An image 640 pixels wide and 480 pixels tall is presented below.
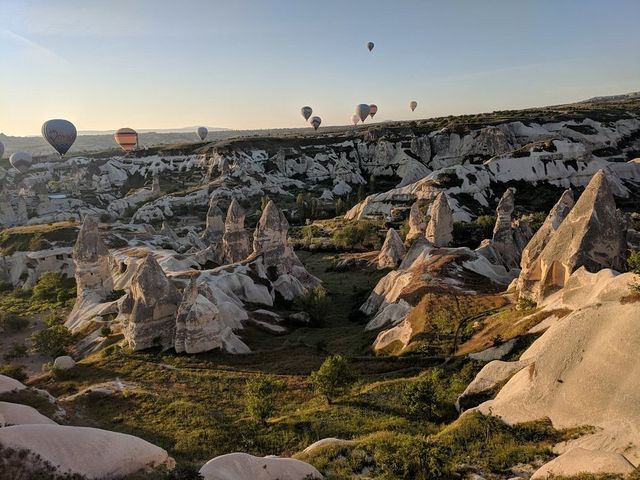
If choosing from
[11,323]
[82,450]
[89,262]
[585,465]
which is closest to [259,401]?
[82,450]

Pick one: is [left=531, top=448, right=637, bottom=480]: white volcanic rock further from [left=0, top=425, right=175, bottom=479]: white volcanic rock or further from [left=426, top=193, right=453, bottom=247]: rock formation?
[left=426, top=193, right=453, bottom=247]: rock formation

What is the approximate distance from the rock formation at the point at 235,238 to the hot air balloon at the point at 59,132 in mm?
78272

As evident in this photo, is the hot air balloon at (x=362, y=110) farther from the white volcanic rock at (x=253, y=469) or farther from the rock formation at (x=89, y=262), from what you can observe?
the white volcanic rock at (x=253, y=469)

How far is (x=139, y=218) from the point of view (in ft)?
310

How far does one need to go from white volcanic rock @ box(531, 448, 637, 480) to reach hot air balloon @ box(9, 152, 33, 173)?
532ft

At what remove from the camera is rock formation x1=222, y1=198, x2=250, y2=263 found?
53.5 metres

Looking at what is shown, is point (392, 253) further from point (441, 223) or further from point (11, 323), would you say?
point (11, 323)

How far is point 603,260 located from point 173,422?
83.3ft

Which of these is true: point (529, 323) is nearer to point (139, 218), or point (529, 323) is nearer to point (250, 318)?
point (250, 318)

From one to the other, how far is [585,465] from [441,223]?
4871 centimetres

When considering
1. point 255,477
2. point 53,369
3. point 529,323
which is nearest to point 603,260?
point 529,323

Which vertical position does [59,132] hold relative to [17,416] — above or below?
above

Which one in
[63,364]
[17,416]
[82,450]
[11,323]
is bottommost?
[11,323]

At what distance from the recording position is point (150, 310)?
104ft
